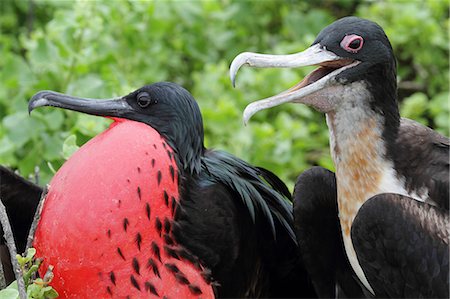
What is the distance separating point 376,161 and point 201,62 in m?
2.09

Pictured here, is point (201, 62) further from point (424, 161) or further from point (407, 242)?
point (407, 242)

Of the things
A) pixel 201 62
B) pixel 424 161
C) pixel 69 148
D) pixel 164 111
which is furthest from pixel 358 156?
pixel 201 62

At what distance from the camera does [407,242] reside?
2268mm

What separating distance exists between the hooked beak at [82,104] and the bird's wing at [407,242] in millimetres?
596

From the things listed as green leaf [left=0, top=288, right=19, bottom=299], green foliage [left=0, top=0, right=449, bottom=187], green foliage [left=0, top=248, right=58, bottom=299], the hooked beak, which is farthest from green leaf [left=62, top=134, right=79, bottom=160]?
green leaf [left=0, top=288, right=19, bottom=299]

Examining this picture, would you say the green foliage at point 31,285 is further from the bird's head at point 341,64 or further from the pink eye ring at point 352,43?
the pink eye ring at point 352,43

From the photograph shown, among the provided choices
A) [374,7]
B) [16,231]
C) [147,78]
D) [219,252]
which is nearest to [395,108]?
[219,252]

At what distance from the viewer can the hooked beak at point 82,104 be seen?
2.33m

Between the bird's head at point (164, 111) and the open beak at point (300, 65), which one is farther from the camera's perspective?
the bird's head at point (164, 111)

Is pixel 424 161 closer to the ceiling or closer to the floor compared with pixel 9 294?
closer to the ceiling

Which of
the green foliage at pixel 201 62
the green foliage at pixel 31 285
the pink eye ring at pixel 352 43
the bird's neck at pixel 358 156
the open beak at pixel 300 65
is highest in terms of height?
the pink eye ring at pixel 352 43

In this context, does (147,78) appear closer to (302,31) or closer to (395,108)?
(302,31)

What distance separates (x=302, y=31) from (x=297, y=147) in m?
0.89

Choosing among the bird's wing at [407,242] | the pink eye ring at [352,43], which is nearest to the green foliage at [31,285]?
the bird's wing at [407,242]
